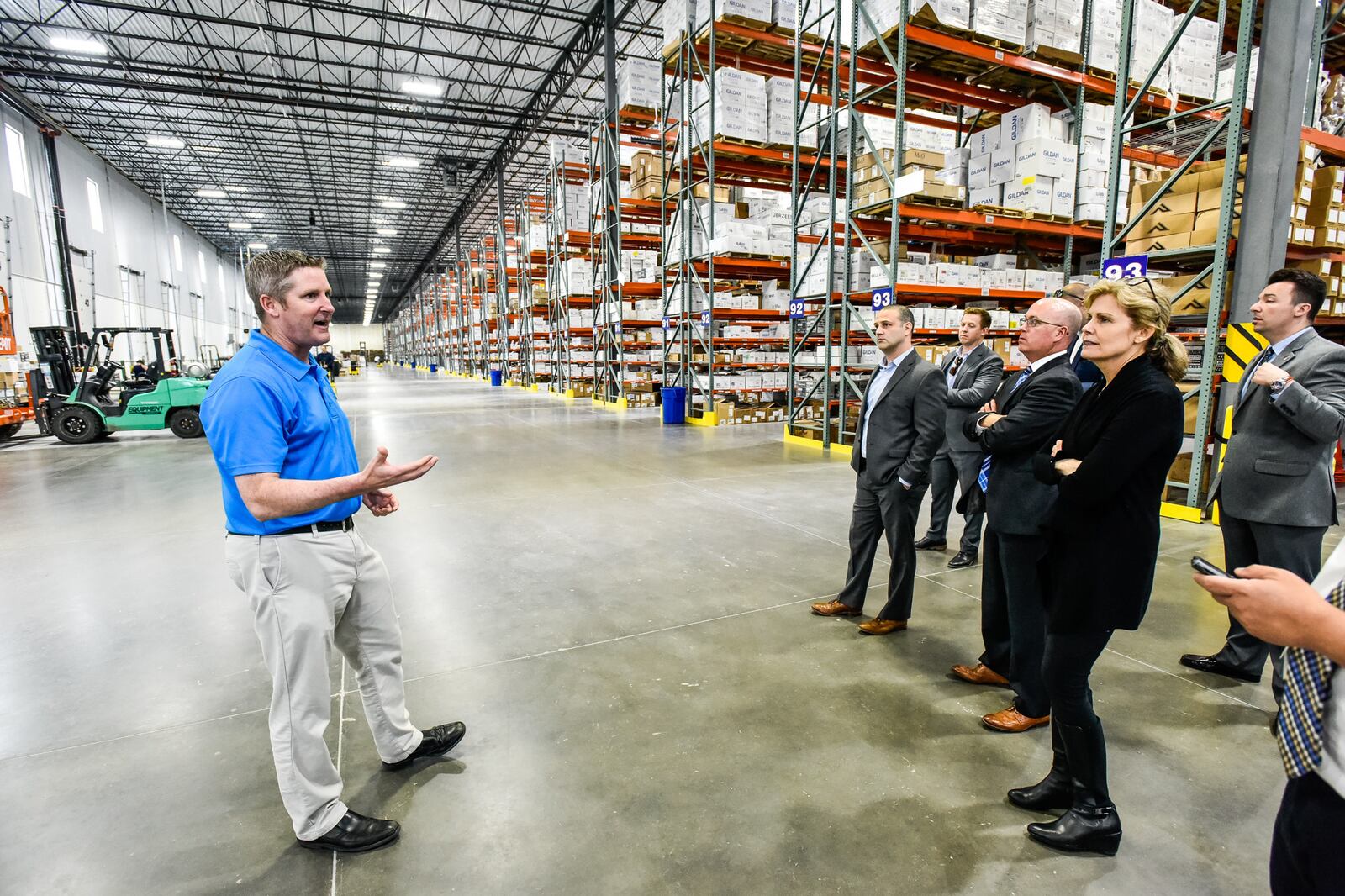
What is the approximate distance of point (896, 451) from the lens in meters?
3.41

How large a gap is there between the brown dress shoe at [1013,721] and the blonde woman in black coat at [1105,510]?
621mm

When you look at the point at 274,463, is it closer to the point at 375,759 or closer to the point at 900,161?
the point at 375,759

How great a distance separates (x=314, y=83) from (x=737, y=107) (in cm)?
1586

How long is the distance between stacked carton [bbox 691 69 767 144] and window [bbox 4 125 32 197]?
64.0 feet

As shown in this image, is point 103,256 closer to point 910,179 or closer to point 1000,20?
point 910,179

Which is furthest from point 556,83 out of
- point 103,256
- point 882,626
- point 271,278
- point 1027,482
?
point 1027,482

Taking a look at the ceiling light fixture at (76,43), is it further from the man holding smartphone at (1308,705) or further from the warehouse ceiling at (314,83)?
the man holding smartphone at (1308,705)

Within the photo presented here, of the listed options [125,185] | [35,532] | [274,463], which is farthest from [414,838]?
[125,185]

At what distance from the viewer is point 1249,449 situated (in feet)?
9.70

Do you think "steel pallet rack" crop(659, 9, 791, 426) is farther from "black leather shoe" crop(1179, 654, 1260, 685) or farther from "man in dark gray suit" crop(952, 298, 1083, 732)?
"black leather shoe" crop(1179, 654, 1260, 685)

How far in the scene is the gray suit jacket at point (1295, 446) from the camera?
2779mm

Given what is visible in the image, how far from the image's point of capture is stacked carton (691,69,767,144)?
33.9 ft

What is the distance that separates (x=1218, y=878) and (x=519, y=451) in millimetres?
9274

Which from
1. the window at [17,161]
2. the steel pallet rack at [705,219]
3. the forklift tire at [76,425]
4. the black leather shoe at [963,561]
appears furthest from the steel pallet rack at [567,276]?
the black leather shoe at [963,561]
